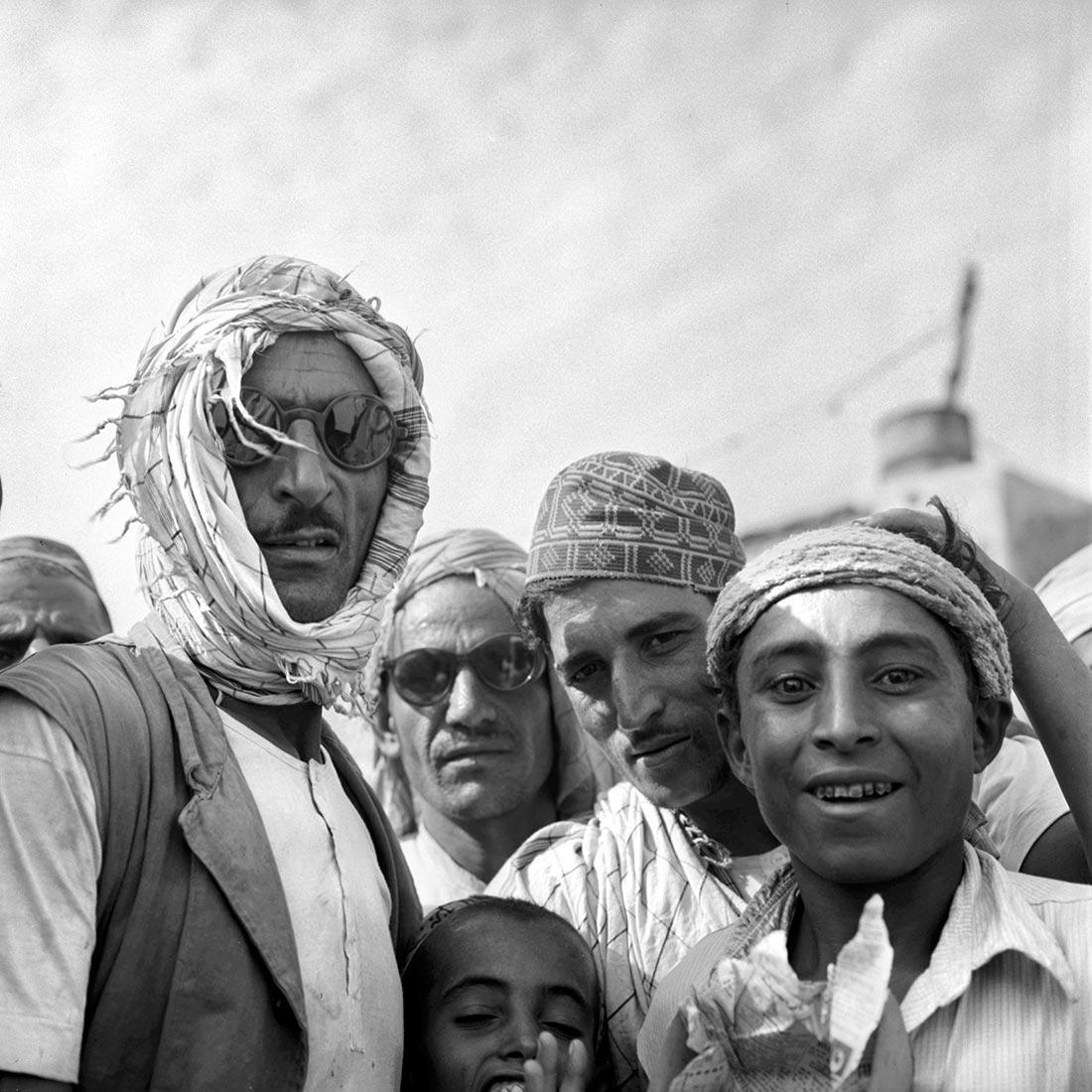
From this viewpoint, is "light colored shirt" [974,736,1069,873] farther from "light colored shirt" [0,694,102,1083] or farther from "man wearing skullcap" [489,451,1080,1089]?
"light colored shirt" [0,694,102,1083]

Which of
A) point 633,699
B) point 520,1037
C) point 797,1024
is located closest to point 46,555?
point 633,699

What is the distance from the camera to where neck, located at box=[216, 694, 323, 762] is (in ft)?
9.95

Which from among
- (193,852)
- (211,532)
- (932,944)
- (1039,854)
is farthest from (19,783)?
(1039,854)

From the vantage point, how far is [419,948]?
10.7 feet

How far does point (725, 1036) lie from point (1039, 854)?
3.54ft

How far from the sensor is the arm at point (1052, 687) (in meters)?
2.94

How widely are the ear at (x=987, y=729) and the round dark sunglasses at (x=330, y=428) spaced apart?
1254 mm

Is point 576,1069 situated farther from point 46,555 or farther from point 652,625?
point 46,555

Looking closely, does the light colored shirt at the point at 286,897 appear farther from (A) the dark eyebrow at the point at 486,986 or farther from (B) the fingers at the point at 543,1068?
(B) the fingers at the point at 543,1068

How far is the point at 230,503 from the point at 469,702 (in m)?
1.70

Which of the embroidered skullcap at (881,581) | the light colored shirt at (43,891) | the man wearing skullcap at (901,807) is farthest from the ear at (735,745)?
the light colored shirt at (43,891)

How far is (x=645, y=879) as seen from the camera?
346 cm

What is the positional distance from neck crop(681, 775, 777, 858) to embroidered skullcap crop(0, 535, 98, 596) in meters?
2.06

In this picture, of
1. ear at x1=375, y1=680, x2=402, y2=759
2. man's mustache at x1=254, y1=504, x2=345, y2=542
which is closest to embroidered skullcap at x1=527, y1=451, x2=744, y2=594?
man's mustache at x1=254, y1=504, x2=345, y2=542
